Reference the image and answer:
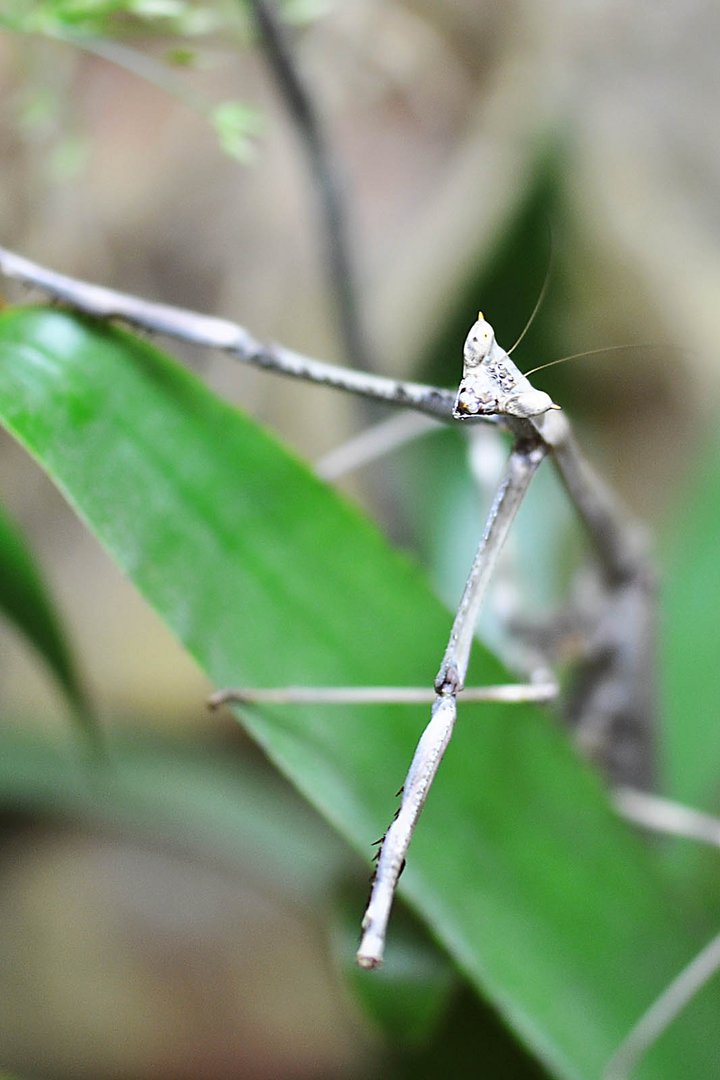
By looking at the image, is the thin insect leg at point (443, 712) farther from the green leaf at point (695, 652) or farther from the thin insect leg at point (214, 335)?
the green leaf at point (695, 652)

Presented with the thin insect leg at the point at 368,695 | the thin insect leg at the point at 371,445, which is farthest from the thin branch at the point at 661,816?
the thin insect leg at the point at 371,445

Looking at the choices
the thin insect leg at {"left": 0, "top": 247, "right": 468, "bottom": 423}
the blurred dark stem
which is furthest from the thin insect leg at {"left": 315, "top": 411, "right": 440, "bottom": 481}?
the thin insect leg at {"left": 0, "top": 247, "right": 468, "bottom": 423}

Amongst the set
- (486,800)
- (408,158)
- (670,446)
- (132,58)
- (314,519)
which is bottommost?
(486,800)

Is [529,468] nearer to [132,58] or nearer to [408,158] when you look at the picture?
[132,58]

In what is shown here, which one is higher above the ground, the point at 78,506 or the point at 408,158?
the point at 408,158

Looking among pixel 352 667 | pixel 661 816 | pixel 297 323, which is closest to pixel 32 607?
pixel 352 667

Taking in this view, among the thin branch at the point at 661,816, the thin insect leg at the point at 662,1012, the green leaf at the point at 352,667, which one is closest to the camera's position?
the green leaf at the point at 352,667

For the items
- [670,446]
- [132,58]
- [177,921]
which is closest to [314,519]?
[132,58]
